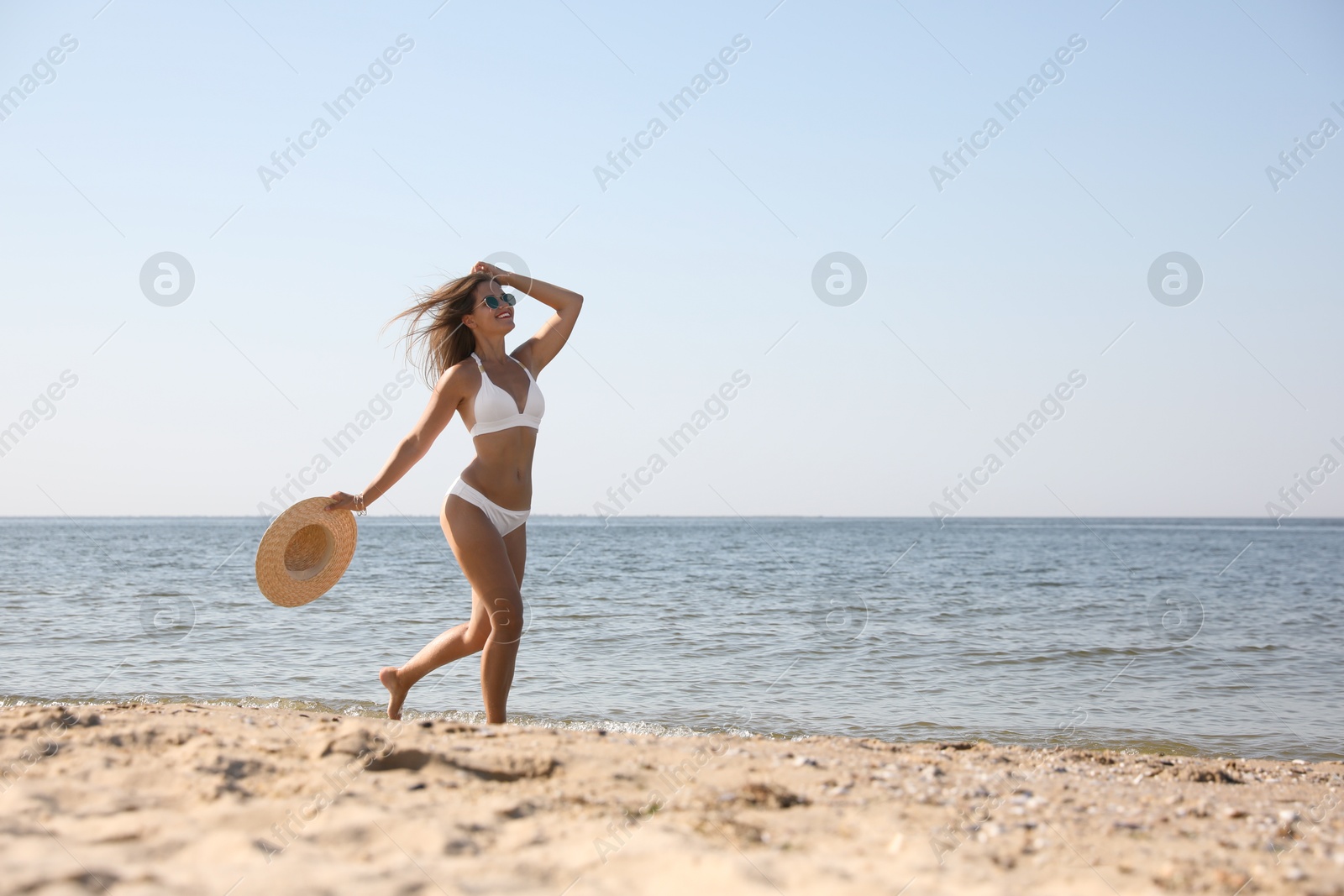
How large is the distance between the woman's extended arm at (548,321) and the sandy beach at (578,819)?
1.86 m

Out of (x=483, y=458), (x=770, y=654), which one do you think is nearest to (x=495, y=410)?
(x=483, y=458)

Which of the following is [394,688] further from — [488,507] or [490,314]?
[490,314]

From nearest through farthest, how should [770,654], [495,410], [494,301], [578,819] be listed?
[578,819]
[495,410]
[494,301]
[770,654]

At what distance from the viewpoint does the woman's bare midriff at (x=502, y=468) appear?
4.34m

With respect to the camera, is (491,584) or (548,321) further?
(548,321)

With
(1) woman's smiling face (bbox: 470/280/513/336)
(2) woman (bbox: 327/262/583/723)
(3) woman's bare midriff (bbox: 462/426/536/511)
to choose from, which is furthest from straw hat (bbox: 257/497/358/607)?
(1) woman's smiling face (bbox: 470/280/513/336)

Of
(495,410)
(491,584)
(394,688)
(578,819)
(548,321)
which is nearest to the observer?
(578,819)

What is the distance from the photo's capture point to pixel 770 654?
947 centimetres

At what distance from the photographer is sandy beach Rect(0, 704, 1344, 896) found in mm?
2381

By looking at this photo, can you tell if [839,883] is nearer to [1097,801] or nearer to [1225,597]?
[1097,801]

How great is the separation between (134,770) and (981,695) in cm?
639

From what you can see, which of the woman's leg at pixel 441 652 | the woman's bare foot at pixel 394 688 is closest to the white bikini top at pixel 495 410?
the woman's leg at pixel 441 652

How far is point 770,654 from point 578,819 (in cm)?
684

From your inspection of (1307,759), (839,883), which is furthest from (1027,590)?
(839,883)
